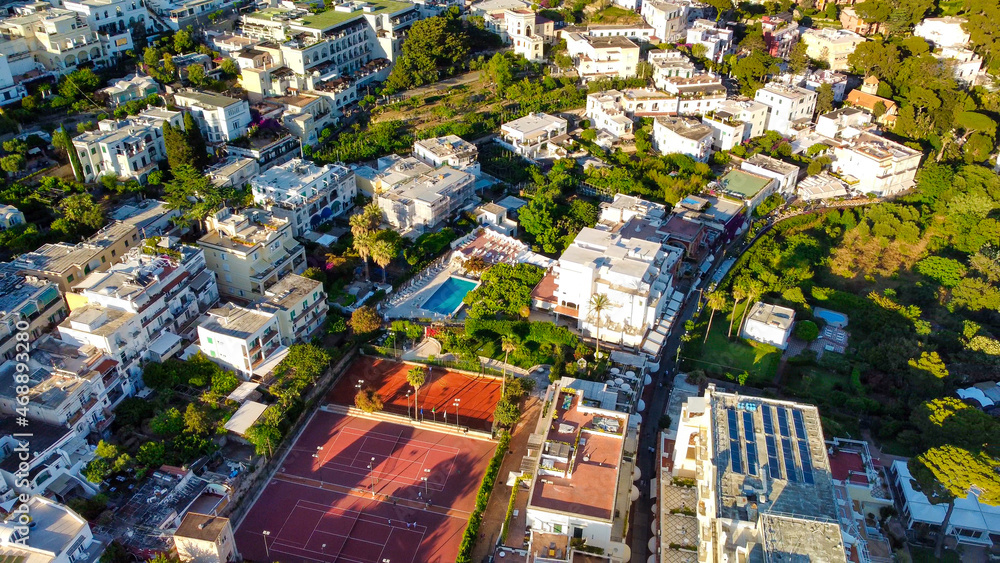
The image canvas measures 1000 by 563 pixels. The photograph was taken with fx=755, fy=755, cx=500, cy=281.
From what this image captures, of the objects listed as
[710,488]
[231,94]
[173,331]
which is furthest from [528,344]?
[231,94]

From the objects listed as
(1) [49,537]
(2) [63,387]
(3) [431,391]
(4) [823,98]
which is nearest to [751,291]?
(3) [431,391]

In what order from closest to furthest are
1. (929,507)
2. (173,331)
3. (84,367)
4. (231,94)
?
(929,507), (84,367), (173,331), (231,94)

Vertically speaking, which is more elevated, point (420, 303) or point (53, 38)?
point (53, 38)

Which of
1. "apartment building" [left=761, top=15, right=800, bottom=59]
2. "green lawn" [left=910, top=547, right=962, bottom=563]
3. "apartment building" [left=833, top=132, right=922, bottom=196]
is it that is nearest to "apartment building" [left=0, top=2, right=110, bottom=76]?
"apartment building" [left=833, top=132, right=922, bottom=196]

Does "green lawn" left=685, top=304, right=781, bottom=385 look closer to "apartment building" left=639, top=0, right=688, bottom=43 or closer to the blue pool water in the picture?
the blue pool water

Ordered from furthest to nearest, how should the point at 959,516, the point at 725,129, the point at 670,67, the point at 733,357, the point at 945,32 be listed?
the point at 945,32 → the point at 670,67 → the point at 725,129 → the point at 733,357 → the point at 959,516

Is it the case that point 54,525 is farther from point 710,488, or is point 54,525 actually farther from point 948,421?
point 948,421

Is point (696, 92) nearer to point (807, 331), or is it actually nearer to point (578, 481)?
point (807, 331)
